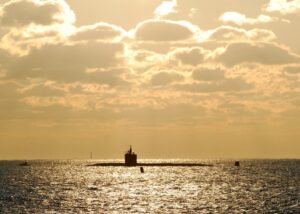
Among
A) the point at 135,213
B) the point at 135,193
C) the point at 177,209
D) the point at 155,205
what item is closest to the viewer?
the point at 135,213

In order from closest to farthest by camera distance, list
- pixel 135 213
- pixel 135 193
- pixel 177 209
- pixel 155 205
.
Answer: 1. pixel 135 213
2. pixel 177 209
3. pixel 155 205
4. pixel 135 193

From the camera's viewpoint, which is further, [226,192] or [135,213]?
[226,192]

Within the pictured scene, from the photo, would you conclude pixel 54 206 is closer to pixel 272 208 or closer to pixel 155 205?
pixel 155 205

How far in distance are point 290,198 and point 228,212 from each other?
21.7 metres

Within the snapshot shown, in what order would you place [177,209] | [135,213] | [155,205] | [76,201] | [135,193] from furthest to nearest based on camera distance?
[135,193] < [76,201] < [155,205] < [177,209] < [135,213]

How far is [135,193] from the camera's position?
9969 cm

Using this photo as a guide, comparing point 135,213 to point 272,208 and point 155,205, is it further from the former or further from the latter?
point 272,208

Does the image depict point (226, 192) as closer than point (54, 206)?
No

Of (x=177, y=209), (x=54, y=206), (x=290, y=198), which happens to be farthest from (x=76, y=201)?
(x=290, y=198)

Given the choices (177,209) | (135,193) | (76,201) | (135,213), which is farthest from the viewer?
(135,193)

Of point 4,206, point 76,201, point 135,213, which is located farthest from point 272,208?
point 4,206

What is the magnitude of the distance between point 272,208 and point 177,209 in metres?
12.5

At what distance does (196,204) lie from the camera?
7969 cm

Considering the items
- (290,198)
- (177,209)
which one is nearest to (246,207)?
(177,209)
